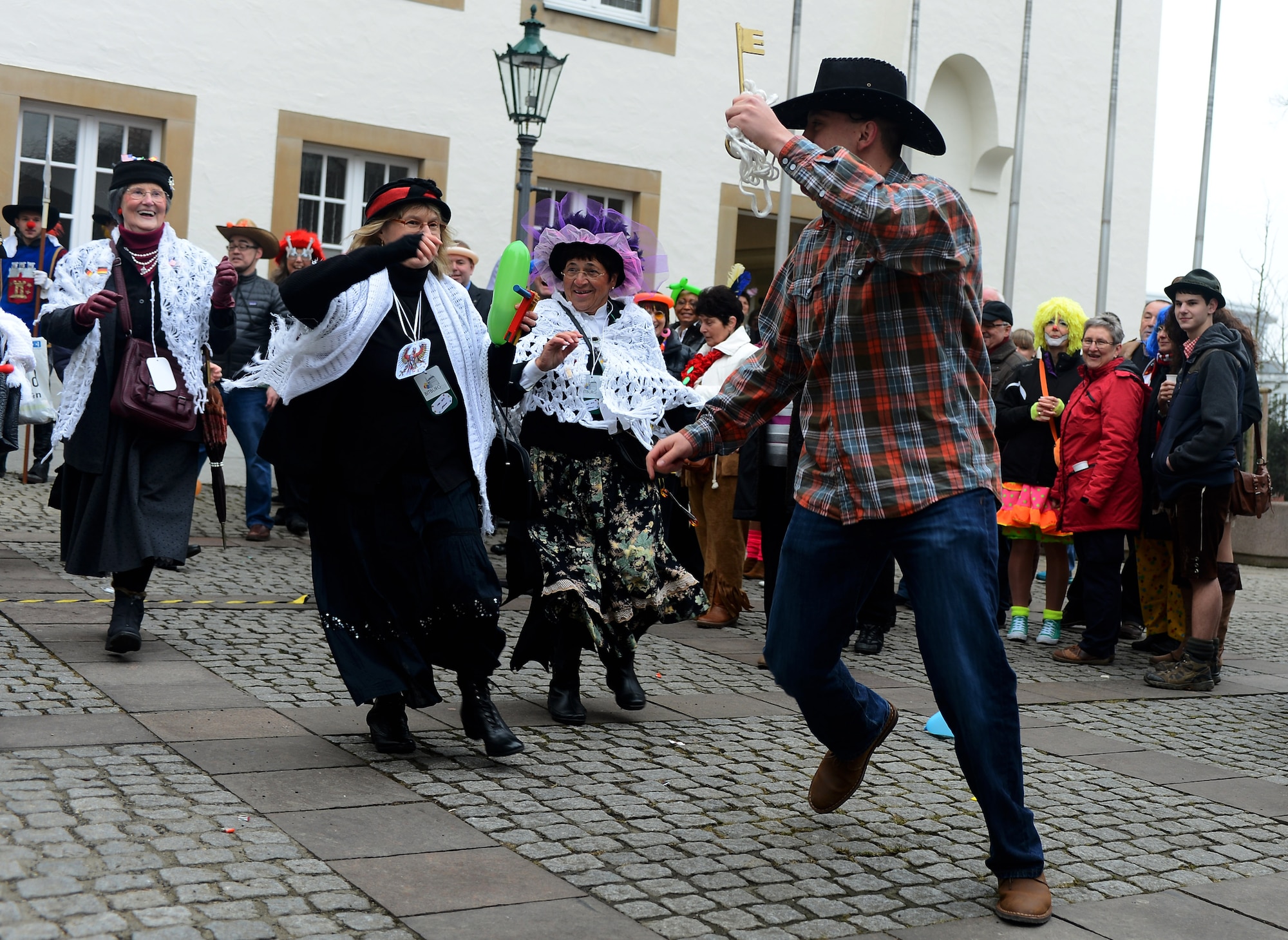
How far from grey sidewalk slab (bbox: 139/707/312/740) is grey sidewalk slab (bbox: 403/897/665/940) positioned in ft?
6.00

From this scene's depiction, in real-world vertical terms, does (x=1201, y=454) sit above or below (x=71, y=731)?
above

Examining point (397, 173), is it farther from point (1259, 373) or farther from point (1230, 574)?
point (1259, 373)

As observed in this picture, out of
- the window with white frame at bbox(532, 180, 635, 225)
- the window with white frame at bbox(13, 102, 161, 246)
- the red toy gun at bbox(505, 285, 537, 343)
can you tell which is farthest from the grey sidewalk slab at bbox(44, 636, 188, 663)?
the window with white frame at bbox(532, 180, 635, 225)

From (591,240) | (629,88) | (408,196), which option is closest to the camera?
(408,196)

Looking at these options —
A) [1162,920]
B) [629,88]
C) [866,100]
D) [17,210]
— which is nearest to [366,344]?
[866,100]

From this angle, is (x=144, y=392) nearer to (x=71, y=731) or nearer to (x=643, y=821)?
(x=71, y=731)

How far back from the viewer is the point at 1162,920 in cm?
392

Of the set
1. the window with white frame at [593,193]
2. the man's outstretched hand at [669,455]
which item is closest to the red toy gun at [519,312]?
the man's outstretched hand at [669,455]

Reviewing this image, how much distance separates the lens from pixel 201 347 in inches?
271

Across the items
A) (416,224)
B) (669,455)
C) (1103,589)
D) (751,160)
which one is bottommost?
Result: (1103,589)

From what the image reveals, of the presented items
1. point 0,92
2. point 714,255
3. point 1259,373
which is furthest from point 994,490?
point 1259,373

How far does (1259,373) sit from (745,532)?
11.6 metres

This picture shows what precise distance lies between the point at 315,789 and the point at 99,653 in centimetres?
230

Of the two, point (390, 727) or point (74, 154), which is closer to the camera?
point (390, 727)
